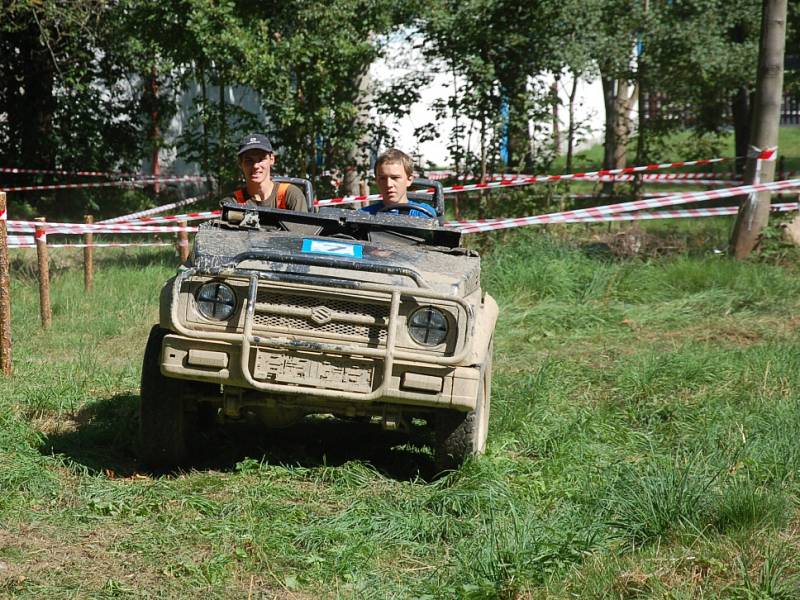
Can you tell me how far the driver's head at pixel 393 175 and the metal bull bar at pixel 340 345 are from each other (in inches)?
69.2

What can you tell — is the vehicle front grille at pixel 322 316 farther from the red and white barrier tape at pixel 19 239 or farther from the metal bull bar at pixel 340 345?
the red and white barrier tape at pixel 19 239

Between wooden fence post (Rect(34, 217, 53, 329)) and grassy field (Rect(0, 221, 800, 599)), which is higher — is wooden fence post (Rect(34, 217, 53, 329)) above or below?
above

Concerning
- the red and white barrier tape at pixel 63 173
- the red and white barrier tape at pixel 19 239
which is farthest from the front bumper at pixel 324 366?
the red and white barrier tape at pixel 63 173

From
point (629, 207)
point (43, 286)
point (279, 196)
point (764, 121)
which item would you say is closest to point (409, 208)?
point (279, 196)

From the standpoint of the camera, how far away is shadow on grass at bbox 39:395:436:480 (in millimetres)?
5676

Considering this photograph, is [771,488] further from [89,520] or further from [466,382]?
[89,520]

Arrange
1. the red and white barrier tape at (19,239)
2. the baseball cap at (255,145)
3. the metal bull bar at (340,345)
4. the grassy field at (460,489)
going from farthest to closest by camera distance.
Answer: the red and white barrier tape at (19,239)
the baseball cap at (255,145)
the metal bull bar at (340,345)
the grassy field at (460,489)

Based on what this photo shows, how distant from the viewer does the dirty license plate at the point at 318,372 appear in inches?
192

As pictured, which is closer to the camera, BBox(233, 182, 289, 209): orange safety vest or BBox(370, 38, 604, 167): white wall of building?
BBox(233, 182, 289, 209): orange safety vest

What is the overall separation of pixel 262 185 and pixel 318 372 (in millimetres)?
2143

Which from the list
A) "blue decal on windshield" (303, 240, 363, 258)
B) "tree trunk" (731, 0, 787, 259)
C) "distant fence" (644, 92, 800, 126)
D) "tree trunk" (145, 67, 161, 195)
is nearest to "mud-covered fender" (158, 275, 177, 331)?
"blue decal on windshield" (303, 240, 363, 258)

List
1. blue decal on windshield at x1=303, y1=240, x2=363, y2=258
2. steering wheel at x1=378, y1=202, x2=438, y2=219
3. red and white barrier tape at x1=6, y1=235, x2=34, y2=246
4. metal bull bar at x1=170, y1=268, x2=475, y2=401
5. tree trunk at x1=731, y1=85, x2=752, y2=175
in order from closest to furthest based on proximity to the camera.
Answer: metal bull bar at x1=170, y1=268, x2=475, y2=401 → blue decal on windshield at x1=303, y1=240, x2=363, y2=258 → steering wheel at x1=378, y1=202, x2=438, y2=219 → red and white barrier tape at x1=6, y1=235, x2=34, y2=246 → tree trunk at x1=731, y1=85, x2=752, y2=175

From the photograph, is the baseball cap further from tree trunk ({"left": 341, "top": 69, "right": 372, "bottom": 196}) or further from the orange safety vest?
tree trunk ({"left": 341, "top": 69, "right": 372, "bottom": 196})

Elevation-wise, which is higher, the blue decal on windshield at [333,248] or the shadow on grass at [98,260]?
the blue decal on windshield at [333,248]
